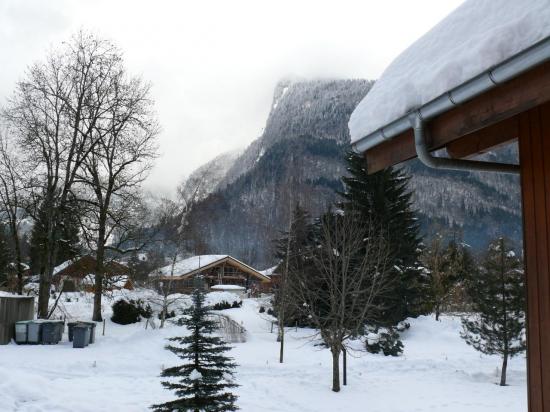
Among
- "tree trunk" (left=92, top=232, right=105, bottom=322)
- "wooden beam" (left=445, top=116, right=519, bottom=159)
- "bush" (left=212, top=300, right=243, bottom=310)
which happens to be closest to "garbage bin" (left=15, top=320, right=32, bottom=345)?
"tree trunk" (left=92, top=232, right=105, bottom=322)

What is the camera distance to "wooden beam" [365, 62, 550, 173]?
209cm

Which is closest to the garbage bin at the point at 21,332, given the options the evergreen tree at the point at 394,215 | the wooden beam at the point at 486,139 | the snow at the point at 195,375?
the snow at the point at 195,375

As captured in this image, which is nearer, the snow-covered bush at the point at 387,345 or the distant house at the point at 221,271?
the snow-covered bush at the point at 387,345

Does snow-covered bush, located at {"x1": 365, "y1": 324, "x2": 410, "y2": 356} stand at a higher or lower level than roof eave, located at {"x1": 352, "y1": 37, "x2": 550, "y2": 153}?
lower

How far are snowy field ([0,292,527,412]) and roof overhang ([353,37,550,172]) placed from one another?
27.3ft

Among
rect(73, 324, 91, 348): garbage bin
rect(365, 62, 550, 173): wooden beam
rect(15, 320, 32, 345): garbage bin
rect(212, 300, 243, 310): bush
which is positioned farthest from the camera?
rect(212, 300, 243, 310): bush

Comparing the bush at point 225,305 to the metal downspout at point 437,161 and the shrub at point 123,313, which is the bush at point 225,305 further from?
the metal downspout at point 437,161

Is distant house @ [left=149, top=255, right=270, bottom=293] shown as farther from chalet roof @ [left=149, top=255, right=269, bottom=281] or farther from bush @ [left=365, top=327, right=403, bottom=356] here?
bush @ [left=365, top=327, right=403, bottom=356]

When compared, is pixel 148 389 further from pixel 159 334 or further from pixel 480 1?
pixel 480 1

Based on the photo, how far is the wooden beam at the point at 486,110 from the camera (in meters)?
2.09

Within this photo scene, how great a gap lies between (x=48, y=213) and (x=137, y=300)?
20.3 ft

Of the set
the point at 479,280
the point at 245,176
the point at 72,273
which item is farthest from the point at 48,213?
the point at 245,176

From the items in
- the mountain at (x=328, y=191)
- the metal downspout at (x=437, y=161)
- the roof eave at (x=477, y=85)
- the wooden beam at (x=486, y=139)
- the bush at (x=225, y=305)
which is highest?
the mountain at (x=328, y=191)

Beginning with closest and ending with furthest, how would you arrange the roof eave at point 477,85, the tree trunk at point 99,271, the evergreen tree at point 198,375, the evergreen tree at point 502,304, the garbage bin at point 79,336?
the roof eave at point 477,85, the evergreen tree at point 198,375, the evergreen tree at point 502,304, the garbage bin at point 79,336, the tree trunk at point 99,271
